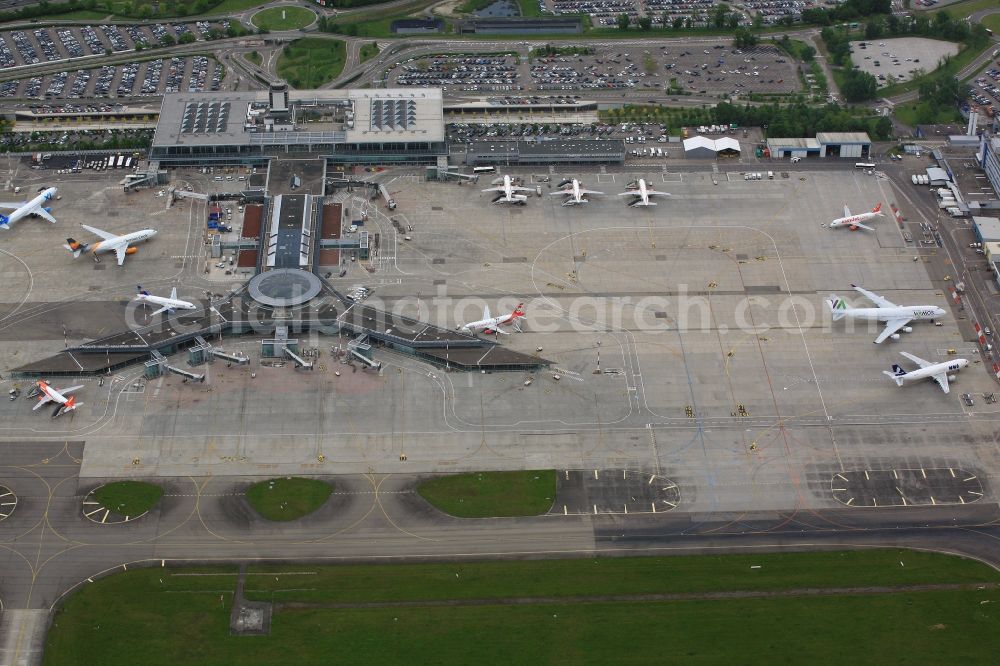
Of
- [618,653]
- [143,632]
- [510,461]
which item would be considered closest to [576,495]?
[510,461]

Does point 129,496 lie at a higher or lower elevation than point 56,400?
lower

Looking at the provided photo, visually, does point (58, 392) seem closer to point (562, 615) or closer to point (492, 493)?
point (492, 493)

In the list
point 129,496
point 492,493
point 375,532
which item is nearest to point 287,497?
point 375,532

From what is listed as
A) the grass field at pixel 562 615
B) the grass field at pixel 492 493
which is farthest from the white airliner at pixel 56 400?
the grass field at pixel 492 493

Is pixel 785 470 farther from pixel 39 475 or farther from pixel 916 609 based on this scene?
pixel 39 475

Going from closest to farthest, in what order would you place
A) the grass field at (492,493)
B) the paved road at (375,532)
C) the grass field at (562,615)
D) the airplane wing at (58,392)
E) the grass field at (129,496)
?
the grass field at (562,615), the paved road at (375,532), the grass field at (129,496), the grass field at (492,493), the airplane wing at (58,392)

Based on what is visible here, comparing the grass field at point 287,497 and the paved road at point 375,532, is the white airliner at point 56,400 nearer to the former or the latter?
the paved road at point 375,532
